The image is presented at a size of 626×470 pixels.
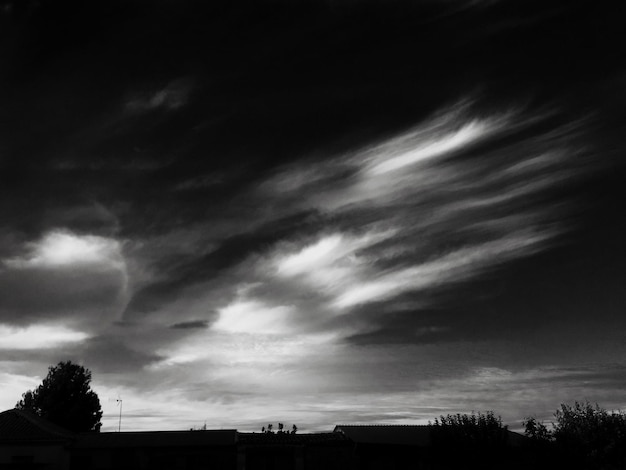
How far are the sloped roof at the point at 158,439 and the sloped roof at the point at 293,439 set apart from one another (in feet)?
5.61

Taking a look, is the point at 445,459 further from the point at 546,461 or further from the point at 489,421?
the point at 546,461

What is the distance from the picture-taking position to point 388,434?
60.1 metres

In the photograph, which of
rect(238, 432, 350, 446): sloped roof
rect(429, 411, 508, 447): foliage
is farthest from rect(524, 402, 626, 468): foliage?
rect(238, 432, 350, 446): sloped roof

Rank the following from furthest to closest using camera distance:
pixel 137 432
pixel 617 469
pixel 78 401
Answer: pixel 78 401 → pixel 137 432 → pixel 617 469

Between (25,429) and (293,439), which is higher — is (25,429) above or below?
above

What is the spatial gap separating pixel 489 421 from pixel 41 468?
146 feet

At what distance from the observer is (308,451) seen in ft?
180

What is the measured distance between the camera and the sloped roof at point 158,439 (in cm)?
5562

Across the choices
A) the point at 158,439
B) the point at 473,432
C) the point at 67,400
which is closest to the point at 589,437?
the point at 473,432

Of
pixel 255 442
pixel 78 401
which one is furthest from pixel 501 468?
pixel 78 401

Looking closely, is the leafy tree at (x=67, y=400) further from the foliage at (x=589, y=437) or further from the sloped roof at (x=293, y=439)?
the foliage at (x=589, y=437)

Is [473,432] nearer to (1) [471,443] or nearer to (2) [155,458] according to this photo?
(1) [471,443]

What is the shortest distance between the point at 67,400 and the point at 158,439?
2710 cm

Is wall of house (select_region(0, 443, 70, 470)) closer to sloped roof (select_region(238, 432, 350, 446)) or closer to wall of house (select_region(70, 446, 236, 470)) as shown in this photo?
wall of house (select_region(70, 446, 236, 470))
